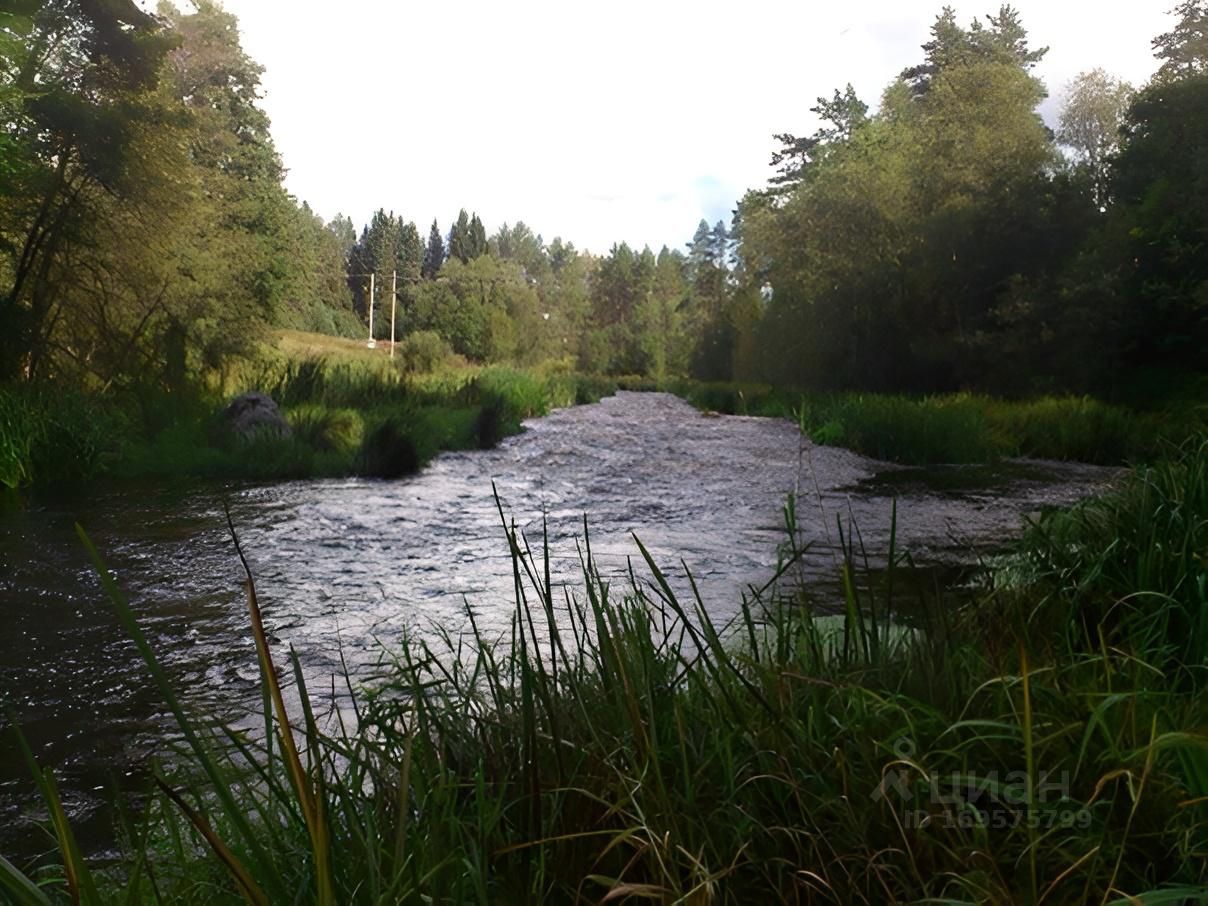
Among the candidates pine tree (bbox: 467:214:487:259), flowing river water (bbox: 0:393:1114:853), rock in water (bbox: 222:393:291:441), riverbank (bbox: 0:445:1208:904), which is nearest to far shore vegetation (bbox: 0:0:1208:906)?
riverbank (bbox: 0:445:1208:904)

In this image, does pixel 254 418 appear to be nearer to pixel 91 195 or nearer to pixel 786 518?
pixel 91 195

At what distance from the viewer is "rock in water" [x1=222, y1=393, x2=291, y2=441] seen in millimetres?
10258

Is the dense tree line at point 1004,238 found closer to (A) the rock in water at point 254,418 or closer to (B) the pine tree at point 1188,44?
(B) the pine tree at point 1188,44

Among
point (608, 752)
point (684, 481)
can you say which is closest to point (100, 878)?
point (608, 752)

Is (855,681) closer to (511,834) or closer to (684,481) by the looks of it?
(511,834)

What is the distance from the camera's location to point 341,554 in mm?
5906

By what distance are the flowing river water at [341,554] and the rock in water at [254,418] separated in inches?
62.3

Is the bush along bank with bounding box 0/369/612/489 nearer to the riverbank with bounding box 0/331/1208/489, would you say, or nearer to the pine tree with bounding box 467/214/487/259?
the riverbank with bounding box 0/331/1208/489

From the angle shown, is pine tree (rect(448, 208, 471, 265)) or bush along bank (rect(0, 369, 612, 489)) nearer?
bush along bank (rect(0, 369, 612, 489))

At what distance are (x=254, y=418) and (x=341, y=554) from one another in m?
5.42

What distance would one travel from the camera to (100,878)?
6.17 feet

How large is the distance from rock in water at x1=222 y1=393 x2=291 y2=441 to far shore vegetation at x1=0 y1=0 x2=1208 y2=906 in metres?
0.18

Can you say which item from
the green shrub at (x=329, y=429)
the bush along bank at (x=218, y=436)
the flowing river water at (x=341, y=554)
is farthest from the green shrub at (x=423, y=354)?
the flowing river water at (x=341, y=554)

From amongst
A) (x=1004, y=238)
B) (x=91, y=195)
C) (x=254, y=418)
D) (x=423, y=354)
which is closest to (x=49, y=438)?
(x=254, y=418)
